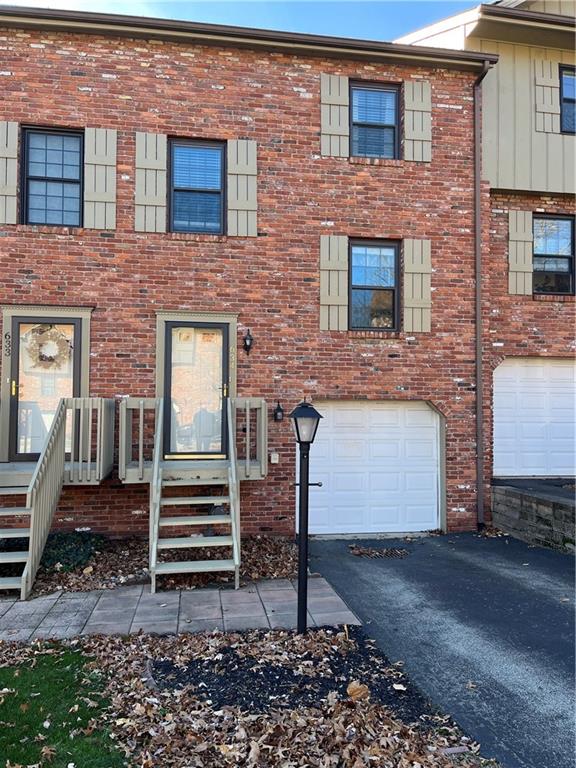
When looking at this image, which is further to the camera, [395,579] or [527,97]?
[527,97]

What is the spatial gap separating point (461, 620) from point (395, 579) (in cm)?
116

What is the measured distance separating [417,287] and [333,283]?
1.26m

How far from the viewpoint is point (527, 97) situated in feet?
26.3

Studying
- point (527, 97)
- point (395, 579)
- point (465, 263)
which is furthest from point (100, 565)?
point (527, 97)

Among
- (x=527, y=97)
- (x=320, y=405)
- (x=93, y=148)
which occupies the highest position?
(x=527, y=97)

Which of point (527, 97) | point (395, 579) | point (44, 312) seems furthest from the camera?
point (527, 97)

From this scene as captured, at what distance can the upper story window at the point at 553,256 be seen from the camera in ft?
27.2

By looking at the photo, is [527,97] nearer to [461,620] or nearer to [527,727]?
[461,620]

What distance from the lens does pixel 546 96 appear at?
8.05 m

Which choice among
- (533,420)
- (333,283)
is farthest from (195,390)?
(533,420)

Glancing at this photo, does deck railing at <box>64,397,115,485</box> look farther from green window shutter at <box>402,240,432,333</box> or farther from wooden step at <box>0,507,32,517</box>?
green window shutter at <box>402,240,432,333</box>

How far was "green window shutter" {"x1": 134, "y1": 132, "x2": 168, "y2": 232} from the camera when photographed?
269 inches

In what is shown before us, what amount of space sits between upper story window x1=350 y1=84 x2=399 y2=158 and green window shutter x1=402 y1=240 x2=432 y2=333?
4.83 feet

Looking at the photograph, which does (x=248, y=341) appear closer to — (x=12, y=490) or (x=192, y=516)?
(x=192, y=516)
